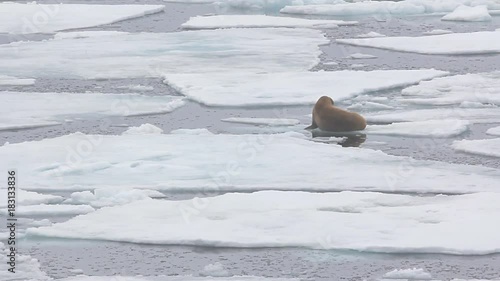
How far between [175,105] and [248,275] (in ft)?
14.1

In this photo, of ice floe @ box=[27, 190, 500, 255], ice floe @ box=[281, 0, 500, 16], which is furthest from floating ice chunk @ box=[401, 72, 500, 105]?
ice floe @ box=[281, 0, 500, 16]

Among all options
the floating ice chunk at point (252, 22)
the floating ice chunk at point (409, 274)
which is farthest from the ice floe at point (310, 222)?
the floating ice chunk at point (252, 22)

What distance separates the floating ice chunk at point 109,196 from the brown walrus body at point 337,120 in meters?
2.09

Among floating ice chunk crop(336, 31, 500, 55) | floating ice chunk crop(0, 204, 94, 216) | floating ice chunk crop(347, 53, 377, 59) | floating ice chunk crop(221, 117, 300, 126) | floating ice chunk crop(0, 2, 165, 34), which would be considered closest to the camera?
floating ice chunk crop(0, 204, 94, 216)

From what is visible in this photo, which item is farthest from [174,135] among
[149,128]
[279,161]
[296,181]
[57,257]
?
[57,257]

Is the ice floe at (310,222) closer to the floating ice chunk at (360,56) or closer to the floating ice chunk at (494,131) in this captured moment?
the floating ice chunk at (494,131)

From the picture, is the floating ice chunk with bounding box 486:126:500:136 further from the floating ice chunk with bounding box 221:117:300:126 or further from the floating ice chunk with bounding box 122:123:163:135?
the floating ice chunk with bounding box 122:123:163:135

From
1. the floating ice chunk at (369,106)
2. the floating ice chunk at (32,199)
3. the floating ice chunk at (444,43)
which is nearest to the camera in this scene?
the floating ice chunk at (32,199)

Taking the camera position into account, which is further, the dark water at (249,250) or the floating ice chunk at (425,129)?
the floating ice chunk at (425,129)

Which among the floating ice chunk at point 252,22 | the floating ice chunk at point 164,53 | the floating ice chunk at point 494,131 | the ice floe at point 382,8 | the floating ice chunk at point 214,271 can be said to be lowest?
the floating ice chunk at point 214,271

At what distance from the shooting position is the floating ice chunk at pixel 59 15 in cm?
1462

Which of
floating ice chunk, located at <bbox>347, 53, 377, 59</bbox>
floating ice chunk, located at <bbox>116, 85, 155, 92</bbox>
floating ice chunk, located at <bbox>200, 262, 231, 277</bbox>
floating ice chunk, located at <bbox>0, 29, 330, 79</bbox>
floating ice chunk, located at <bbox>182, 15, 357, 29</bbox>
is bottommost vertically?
floating ice chunk, located at <bbox>200, 262, 231, 277</bbox>

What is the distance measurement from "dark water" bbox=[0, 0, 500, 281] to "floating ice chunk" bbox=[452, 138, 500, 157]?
72 millimetres

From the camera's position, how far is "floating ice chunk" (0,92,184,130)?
868 cm
